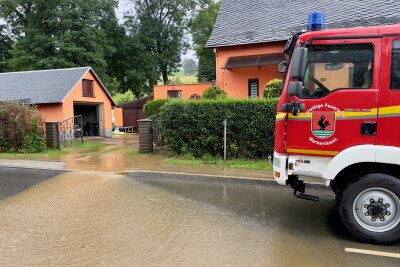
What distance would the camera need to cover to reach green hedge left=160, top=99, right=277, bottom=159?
1045 centimetres

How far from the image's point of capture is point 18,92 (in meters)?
22.8

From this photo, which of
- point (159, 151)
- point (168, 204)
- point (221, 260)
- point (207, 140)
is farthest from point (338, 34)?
point (159, 151)

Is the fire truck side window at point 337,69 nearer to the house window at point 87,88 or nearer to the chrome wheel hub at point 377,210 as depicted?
the chrome wheel hub at point 377,210

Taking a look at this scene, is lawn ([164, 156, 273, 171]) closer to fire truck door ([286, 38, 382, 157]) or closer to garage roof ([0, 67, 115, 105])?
fire truck door ([286, 38, 382, 157])

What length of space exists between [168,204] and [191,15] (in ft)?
141

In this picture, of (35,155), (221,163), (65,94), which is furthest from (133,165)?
(65,94)

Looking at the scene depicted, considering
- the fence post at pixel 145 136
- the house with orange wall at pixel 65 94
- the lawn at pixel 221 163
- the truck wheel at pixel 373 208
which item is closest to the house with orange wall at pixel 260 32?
the fence post at pixel 145 136

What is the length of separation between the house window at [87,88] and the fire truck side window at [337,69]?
2171cm

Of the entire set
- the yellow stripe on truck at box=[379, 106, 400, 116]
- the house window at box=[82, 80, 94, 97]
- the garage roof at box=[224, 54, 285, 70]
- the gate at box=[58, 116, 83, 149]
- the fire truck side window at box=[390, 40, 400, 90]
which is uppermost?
the garage roof at box=[224, 54, 285, 70]

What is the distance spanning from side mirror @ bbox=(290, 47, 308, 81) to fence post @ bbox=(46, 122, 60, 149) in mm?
13120

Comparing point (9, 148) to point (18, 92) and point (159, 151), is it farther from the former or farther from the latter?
point (18, 92)

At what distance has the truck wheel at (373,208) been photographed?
187 inches

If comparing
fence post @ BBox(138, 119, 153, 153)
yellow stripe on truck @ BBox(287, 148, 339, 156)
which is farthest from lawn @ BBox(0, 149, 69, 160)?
yellow stripe on truck @ BBox(287, 148, 339, 156)

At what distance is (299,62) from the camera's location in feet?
Result: 16.2
